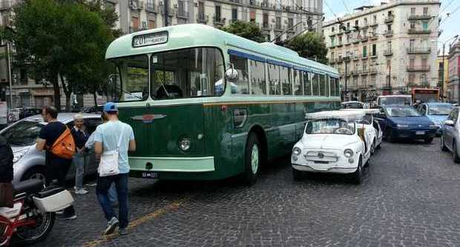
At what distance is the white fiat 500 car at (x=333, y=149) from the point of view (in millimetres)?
8500

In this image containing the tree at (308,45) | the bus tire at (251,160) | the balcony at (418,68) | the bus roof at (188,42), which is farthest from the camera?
the balcony at (418,68)

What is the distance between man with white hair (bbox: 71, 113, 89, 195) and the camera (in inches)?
300

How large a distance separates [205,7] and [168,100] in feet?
184

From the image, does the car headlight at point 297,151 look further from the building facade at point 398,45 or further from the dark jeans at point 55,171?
the building facade at point 398,45

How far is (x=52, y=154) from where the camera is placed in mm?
6453

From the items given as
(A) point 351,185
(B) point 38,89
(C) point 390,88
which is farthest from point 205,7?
(A) point 351,185

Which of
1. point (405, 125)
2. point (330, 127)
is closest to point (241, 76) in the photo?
point (330, 127)

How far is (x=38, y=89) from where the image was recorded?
4653 cm

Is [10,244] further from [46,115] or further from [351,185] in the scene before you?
[351,185]

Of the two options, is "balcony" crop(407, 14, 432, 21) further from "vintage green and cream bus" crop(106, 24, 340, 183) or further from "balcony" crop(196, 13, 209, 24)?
"vintage green and cream bus" crop(106, 24, 340, 183)

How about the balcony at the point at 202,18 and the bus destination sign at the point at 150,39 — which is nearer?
the bus destination sign at the point at 150,39

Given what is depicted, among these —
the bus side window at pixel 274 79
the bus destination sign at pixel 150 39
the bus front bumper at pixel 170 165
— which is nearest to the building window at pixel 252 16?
the bus side window at pixel 274 79

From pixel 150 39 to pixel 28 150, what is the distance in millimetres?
3101

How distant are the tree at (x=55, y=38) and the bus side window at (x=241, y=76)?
1294cm
